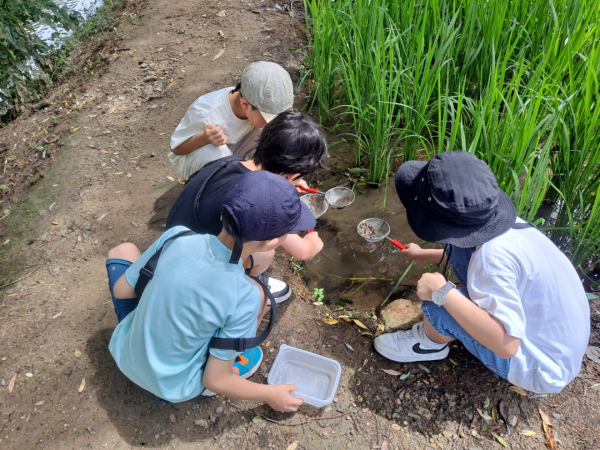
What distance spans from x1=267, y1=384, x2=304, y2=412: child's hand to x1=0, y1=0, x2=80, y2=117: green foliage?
3.38m

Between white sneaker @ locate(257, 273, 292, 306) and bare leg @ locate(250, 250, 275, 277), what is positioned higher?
bare leg @ locate(250, 250, 275, 277)

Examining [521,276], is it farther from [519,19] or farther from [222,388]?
[519,19]

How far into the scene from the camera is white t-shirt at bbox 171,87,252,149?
6.88 ft

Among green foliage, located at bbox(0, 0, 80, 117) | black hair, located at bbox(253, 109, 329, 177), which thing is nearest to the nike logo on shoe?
black hair, located at bbox(253, 109, 329, 177)

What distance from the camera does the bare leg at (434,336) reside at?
1641 mm

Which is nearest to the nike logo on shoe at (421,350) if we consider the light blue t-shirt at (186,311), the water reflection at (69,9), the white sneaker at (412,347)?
the white sneaker at (412,347)

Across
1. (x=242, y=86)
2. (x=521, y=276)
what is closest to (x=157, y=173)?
(x=242, y=86)

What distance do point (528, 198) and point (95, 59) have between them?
368cm

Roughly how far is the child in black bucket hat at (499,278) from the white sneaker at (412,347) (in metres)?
0.27

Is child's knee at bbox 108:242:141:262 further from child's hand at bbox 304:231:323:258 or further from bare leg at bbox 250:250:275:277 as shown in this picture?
child's hand at bbox 304:231:323:258

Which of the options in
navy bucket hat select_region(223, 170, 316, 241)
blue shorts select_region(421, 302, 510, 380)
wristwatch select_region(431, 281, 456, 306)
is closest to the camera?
navy bucket hat select_region(223, 170, 316, 241)

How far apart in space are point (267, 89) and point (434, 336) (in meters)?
1.25

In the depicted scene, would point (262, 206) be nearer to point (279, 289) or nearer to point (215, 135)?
point (279, 289)

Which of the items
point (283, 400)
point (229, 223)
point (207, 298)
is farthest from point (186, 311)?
point (283, 400)
